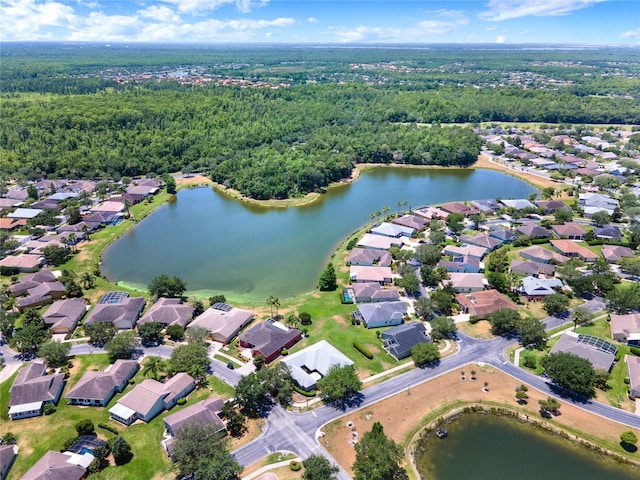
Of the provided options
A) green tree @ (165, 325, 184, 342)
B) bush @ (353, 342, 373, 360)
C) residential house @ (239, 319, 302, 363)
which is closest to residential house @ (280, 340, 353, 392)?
residential house @ (239, 319, 302, 363)

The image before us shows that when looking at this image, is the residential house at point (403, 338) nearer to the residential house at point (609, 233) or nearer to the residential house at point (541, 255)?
the residential house at point (541, 255)

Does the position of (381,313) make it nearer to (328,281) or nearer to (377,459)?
(328,281)

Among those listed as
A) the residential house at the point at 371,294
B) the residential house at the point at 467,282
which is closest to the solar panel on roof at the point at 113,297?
the residential house at the point at 371,294

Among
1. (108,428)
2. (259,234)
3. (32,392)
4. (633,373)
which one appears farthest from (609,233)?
(32,392)

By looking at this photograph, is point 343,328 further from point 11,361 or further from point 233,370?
point 11,361

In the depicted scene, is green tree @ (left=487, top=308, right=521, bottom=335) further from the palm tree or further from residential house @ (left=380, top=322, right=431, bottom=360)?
the palm tree

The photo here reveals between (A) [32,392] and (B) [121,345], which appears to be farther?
(B) [121,345]

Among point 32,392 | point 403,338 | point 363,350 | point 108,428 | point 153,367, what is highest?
point 403,338
